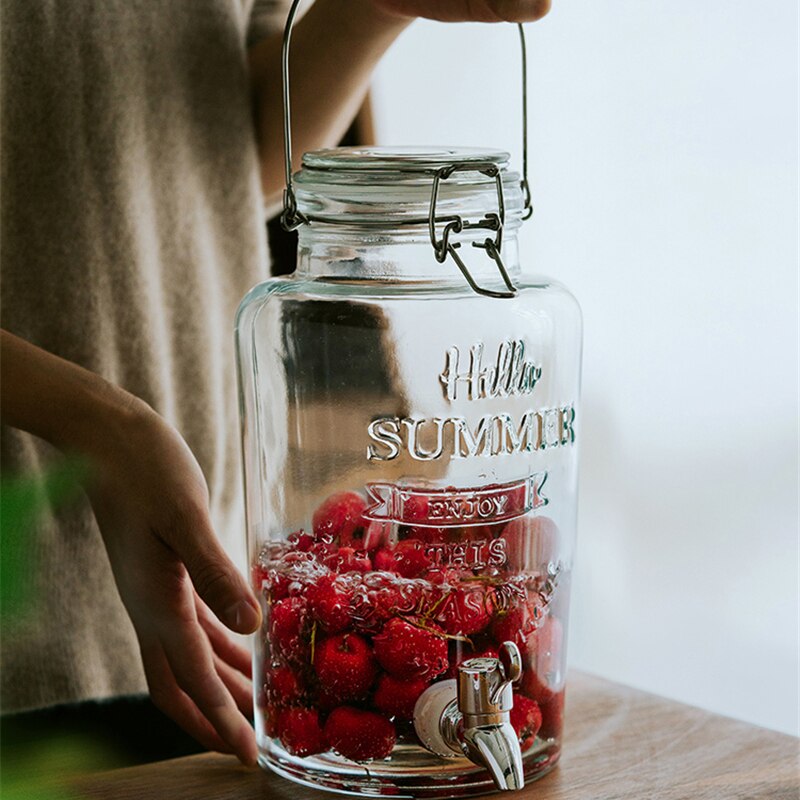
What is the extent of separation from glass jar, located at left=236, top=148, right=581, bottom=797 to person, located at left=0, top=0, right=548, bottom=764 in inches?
4.1

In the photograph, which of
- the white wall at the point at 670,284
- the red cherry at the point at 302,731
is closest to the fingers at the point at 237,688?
the red cherry at the point at 302,731

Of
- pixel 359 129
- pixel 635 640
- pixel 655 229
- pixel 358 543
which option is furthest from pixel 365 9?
pixel 635 640

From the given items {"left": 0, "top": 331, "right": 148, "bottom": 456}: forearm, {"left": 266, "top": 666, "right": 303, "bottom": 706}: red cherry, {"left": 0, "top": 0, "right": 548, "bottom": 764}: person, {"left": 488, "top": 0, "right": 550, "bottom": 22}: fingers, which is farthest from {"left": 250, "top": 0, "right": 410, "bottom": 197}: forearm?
{"left": 266, "top": 666, "right": 303, "bottom": 706}: red cherry

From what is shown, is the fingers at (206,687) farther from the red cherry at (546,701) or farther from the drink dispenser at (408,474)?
the red cherry at (546,701)

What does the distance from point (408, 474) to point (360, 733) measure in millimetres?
119

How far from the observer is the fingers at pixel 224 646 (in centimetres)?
69

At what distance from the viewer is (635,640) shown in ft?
3.96

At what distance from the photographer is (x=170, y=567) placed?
1.90ft

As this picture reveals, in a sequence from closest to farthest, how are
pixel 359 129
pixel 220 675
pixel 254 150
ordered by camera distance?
1. pixel 220 675
2. pixel 254 150
3. pixel 359 129

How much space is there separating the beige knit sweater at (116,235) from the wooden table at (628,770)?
19 cm

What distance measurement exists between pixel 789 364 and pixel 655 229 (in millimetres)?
177

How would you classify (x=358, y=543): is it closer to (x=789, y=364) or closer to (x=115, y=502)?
(x=115, y=502)

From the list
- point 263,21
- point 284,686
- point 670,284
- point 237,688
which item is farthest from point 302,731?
point 670,284

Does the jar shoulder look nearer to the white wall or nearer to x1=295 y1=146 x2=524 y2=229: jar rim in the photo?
x1=295 y1=146 x2=524 y2=229: jar rim
